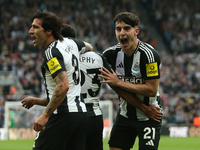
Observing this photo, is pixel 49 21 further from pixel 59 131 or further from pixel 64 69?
pixel 59 131

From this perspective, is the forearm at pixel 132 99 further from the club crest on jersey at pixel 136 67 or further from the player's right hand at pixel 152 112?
the club crest on jersey at pixel 136 67

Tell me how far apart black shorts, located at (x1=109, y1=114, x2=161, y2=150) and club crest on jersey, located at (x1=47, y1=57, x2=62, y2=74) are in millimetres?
1658

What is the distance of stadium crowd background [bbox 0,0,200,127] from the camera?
19828 mm

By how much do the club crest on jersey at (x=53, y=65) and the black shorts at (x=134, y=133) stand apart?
5.44 feet

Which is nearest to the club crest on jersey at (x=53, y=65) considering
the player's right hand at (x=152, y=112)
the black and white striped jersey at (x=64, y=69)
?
the black and white striped jersey at (x=64, y=69)

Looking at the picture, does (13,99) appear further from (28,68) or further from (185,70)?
(185,70)

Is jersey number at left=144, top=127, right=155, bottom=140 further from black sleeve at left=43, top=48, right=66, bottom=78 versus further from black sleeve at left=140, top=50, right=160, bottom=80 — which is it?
black sleeve at left=43, top=48, right=66, bottom=78

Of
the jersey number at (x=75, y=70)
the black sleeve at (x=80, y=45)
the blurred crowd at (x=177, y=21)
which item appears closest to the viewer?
the jersey number at (x=75, y=70)

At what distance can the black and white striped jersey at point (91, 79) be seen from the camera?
505 centimetres

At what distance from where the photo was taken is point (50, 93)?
4203mm

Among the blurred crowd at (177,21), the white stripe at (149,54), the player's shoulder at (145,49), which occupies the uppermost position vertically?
the blurred crowd at (177,21)

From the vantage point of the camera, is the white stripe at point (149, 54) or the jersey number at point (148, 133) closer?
the white stripe at point (149, 54)

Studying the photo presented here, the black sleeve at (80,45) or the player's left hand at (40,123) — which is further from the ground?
the black sleeve at (80,45)

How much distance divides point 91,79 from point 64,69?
1096 mm
